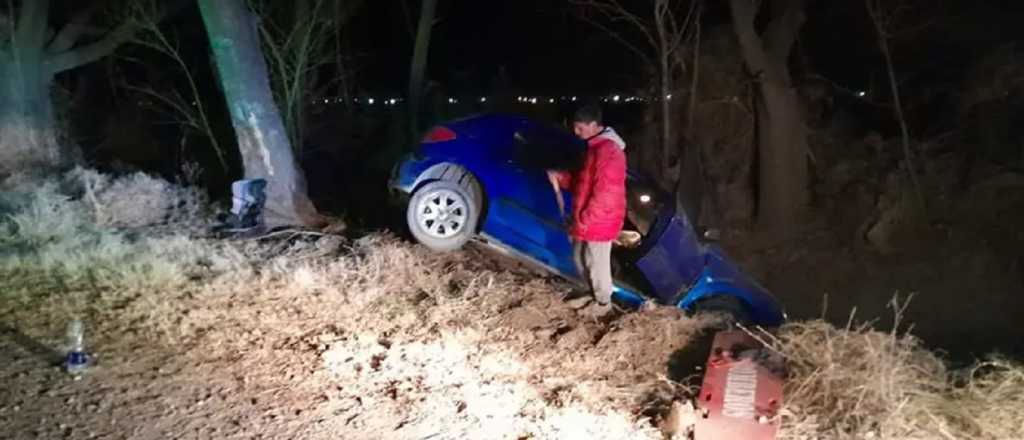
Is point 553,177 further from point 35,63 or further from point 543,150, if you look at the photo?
point 35,63

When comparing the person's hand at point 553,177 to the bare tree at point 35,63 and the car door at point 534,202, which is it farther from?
the bare tree at point 35,63

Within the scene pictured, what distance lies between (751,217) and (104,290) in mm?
10241

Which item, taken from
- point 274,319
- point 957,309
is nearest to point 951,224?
point 957,309

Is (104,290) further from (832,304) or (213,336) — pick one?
(832,304)

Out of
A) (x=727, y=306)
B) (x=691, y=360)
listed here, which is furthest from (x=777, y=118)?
(x=691, y=360)

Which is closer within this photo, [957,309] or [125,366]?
[125,366]

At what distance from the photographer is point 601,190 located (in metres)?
6.36

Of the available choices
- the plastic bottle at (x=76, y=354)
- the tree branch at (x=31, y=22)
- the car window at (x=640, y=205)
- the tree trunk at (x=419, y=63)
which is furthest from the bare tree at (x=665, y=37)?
the plastic bottle at (x=76, y=354)

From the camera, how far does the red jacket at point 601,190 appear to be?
6320mm

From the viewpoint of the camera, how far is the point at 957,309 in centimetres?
1152

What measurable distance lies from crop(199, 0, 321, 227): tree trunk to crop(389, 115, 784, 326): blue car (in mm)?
1596

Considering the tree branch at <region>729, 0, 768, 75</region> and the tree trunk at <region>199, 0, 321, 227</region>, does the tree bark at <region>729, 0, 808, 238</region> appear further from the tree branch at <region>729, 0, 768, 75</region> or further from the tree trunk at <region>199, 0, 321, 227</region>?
the tree trunk at <region>199, 0, 321, 227</region>

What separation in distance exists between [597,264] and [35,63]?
11.8 metres

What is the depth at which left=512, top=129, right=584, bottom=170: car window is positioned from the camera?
7.78 m
